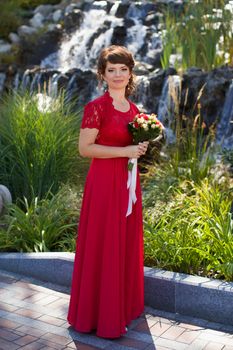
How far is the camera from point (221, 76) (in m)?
9.20

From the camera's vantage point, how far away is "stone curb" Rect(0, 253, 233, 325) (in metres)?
4.05

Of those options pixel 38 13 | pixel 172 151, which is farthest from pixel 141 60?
pixel 172 151

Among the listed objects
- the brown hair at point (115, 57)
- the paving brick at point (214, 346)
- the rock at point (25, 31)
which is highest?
the rock at point (25, 31)

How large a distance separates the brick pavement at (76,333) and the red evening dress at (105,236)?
0.11 metres

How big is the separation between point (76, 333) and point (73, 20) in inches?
505

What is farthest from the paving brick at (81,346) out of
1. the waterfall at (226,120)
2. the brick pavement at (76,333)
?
the waterfall at (226,120)

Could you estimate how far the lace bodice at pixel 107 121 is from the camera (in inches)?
144

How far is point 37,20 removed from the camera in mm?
16766

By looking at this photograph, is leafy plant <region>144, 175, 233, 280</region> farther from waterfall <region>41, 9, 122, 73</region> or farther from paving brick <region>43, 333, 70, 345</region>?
waterfall <region>41, 9, 122, 73</region>

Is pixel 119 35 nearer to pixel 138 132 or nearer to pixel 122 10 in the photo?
pixel 122 10

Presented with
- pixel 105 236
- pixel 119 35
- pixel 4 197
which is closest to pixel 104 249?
pixel 105 236

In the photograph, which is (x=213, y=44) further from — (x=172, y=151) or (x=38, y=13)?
(x=38, y=13)

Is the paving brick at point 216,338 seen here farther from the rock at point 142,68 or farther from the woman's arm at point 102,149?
the rock at point 142,68

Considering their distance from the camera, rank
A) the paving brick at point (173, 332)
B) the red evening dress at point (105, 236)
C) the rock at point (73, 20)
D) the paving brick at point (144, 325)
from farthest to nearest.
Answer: the rock at point (73, 20), the paving brick at point (144, 325), the paving brick at point (173, 332), the red evening dress at point (105, 236)
